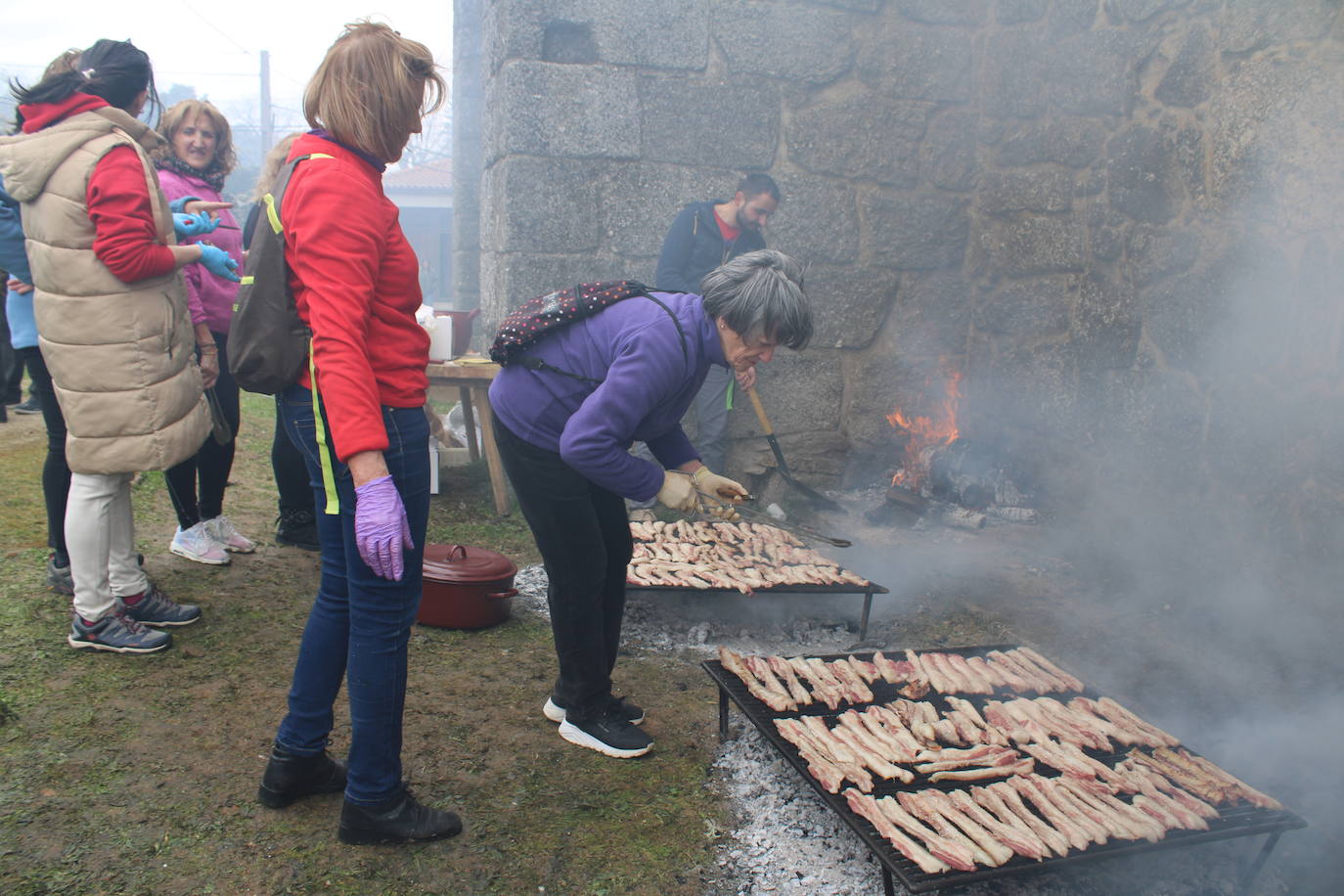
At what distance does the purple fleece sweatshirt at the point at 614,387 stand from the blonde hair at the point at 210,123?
2.39m

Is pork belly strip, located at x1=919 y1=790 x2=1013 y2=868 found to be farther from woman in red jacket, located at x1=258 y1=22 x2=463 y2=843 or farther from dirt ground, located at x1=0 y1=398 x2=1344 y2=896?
woman in red jacket, located at x1=258 y1=22 x2=463 y2=843

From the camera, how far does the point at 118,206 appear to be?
121 inches

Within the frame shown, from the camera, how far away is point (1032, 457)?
6.35m

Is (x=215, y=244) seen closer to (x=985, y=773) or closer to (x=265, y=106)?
(x=985, y=773)

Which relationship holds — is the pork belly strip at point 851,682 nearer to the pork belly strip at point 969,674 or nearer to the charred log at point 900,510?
the pork belly strip at point 969,674

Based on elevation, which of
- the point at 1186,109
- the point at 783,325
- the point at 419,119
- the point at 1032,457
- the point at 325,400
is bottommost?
the point at 1032,457

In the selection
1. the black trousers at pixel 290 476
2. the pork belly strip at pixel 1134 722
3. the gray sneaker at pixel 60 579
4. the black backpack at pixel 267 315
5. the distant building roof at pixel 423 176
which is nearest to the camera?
the black backpack at pixel 267 315

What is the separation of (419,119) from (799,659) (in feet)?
7.80

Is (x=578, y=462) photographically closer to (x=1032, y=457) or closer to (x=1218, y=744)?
(x=1218, y=744)

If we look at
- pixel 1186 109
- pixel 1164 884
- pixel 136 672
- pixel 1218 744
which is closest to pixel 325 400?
pixel 136 672

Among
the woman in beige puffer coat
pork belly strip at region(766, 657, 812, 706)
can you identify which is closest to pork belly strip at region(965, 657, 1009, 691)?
pork belly strip at region(766, 657, 812, 706)

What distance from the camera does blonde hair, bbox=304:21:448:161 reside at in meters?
2.12

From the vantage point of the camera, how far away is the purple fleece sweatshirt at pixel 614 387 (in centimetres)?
261

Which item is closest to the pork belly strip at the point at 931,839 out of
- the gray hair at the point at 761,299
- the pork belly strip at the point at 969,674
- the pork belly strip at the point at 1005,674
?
the pork belly strip at the point at 969,674
